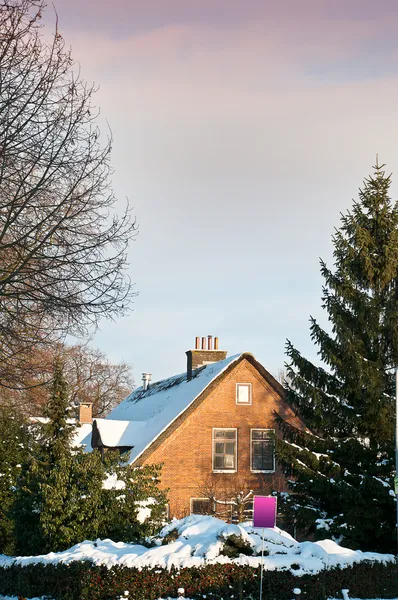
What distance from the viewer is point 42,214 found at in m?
12.5

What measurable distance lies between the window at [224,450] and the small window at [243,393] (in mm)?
1365

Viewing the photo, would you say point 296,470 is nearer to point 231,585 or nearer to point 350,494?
point 350,494

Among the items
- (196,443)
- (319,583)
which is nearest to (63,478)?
(319,583)

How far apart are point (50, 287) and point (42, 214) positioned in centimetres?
124

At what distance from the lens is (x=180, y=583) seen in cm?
1336

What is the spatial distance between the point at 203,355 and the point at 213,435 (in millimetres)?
5926

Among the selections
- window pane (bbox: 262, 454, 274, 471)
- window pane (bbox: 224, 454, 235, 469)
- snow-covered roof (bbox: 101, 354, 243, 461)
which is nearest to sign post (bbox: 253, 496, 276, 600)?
snow-covered roof (bbox: 101, 354, 243, 461)

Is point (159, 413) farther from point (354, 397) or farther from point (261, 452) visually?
point (354, 397)

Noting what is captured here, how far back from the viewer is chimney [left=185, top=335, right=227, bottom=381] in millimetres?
37250

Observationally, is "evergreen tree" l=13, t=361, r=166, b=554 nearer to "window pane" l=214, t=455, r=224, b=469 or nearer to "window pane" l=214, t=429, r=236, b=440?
"window pane" l=214, t=455, r=224, b=469

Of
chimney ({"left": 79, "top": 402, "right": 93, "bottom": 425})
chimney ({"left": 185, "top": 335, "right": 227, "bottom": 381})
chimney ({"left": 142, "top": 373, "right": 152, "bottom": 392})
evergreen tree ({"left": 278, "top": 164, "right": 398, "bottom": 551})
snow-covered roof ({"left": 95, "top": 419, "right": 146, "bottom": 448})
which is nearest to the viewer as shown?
evergreen tree ({"left": 278, "top": 164, "right": 398, "bottom": 551})

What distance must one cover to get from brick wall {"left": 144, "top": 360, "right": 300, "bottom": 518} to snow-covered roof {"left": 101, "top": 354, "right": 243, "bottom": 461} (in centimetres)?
52

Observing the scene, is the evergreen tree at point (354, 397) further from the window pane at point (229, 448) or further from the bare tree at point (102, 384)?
the bare tree at point (102, 384)

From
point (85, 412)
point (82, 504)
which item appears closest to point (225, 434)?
point (82, 504)
